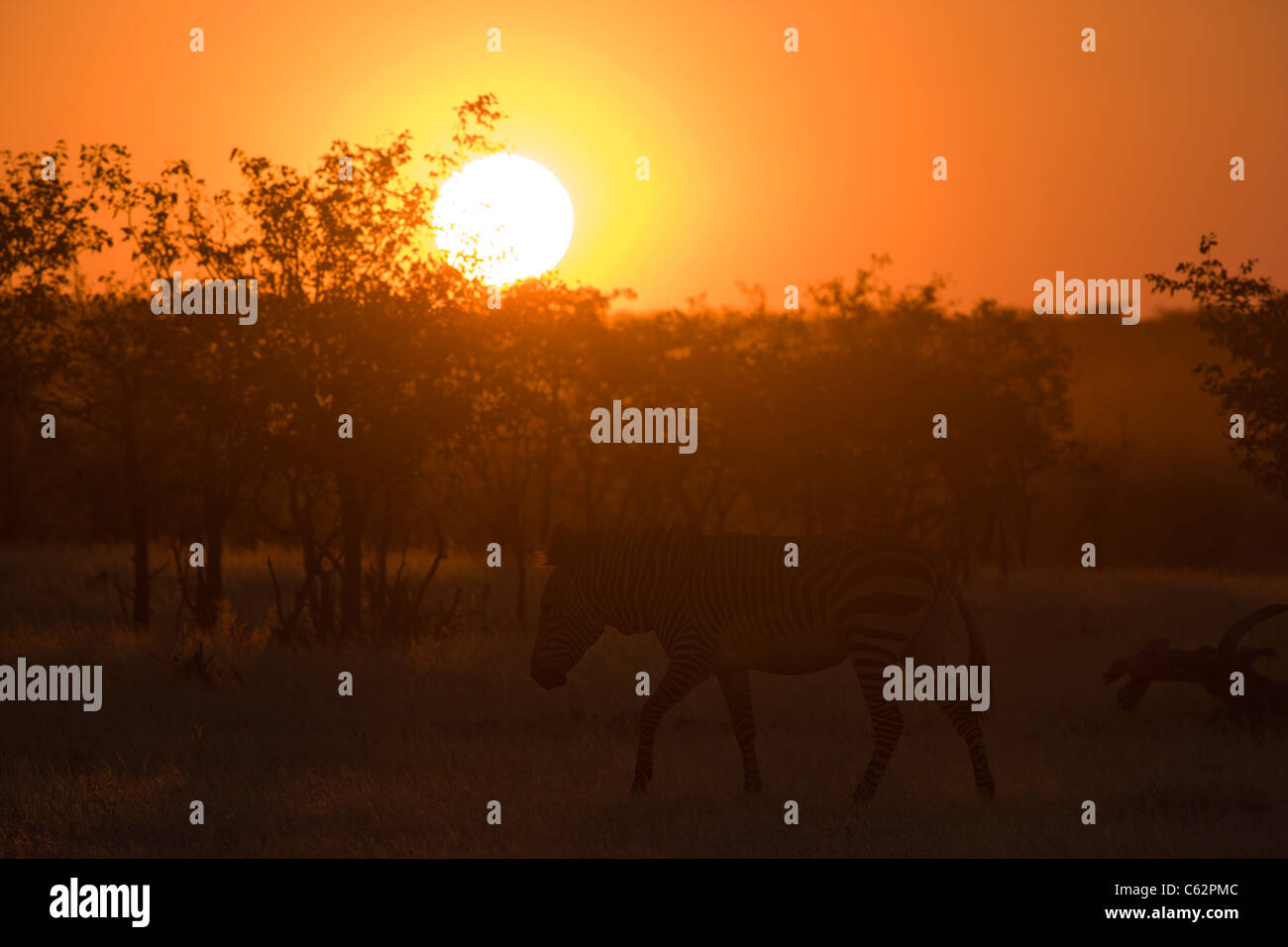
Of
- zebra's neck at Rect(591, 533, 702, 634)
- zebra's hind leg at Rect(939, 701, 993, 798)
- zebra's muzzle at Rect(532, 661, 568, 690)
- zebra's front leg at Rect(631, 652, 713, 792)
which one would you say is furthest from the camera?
zebra's muzzle at Rect(532, 661, 568, 690)

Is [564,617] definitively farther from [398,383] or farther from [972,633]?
[398,383]

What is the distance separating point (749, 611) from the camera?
43.0ft

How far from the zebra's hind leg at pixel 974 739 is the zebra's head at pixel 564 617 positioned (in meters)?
3.23

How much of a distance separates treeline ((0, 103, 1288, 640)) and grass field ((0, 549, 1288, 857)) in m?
2.95

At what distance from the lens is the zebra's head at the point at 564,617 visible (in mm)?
13406

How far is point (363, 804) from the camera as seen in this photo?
12.5 metres

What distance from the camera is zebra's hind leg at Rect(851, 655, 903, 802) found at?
12.4 meters

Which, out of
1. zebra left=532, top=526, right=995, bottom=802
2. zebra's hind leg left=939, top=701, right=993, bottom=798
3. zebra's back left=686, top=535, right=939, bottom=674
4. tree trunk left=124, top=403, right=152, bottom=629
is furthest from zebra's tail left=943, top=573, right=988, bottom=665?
tree trunk left=124, top=403, right=152, bottom=629

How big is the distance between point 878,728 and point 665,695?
6.04ft

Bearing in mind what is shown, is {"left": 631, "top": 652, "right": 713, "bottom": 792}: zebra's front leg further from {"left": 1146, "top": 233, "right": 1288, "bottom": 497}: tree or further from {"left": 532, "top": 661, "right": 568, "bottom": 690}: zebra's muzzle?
{"left": 1146, "top": 233, "right": 1288, "bottom": 497}: tree

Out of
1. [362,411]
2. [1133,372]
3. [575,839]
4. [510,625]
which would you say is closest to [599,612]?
[575,839]

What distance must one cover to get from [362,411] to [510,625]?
4.94 m

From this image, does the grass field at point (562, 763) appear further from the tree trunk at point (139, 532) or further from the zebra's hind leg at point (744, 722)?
the tree trunk at point (139, 532)
